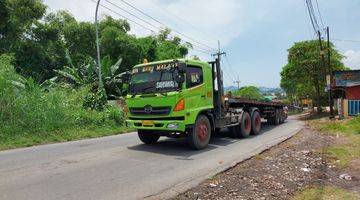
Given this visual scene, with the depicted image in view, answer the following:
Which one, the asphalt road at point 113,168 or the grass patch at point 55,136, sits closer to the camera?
the asphalt road at point 113,168

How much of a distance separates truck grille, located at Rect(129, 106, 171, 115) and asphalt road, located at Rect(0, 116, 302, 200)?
1.13 metres

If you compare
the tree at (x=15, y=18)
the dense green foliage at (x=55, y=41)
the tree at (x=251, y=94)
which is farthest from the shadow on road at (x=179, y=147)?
the tree at (x=15, y=18)

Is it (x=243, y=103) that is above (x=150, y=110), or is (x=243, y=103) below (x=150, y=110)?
above

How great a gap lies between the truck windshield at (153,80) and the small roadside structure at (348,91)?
68.2 ft

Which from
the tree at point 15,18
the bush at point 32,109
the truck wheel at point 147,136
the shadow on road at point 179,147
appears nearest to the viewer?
the shadow on road at point 179,147

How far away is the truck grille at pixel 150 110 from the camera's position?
11682mm

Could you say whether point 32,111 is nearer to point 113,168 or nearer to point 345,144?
point 113,168

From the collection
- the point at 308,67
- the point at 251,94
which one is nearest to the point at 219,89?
the point at 251,94

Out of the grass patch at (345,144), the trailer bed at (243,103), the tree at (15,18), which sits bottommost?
the grass patch at (345,144)

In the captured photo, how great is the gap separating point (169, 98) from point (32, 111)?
25.9ft

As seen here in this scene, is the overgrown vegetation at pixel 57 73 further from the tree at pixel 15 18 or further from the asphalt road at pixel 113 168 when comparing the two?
the asphalt road at pixel 113 168

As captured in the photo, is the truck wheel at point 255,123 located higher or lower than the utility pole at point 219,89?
lower

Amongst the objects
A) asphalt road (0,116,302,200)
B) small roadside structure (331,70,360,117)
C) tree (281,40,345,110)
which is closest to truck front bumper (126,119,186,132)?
asphalt road (0,116,302,200)

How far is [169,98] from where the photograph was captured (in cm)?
1155
